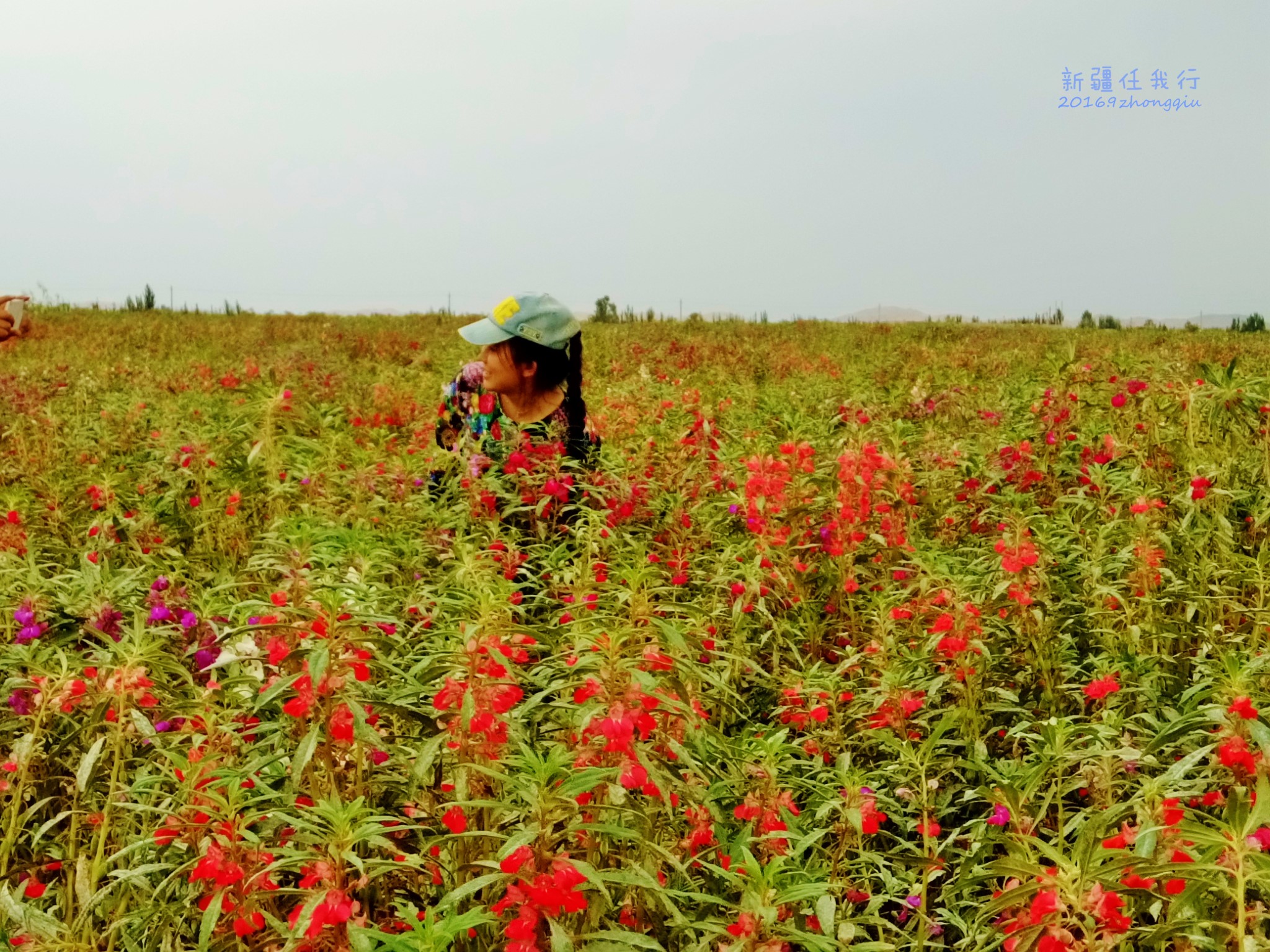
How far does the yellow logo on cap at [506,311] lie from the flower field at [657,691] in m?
0.73

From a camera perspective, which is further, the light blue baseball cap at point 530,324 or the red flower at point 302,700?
the light blue baseball cap at point 530,324

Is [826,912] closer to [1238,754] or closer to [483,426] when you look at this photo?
[1238,754]

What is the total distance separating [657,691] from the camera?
1845 millimetres

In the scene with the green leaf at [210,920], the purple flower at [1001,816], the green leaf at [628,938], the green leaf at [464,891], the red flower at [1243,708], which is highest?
the red flower at [1243,708]

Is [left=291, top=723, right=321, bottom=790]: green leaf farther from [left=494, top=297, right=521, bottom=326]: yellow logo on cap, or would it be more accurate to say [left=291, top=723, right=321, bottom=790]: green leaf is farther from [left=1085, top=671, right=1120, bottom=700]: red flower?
[left=494, top=297, right=521, bottom=326]: yellow logo on cap

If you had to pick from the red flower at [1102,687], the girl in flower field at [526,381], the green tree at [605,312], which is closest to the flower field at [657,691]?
the red flower at [1102,687]

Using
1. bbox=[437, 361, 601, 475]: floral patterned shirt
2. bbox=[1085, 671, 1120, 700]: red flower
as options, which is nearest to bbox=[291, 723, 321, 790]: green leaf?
bbox=[1085, 671, 1120, 700]: red flower

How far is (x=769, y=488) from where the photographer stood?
12.1 feet

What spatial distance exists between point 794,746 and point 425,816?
2.89 ft

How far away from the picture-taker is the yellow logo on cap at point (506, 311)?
4.54m

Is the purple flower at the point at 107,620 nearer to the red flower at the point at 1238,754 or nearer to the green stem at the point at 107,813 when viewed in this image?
the green stem at the point at 107,813

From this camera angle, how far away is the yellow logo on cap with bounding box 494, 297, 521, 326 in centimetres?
454

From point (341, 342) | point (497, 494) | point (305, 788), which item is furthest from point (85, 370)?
point (305, 788)

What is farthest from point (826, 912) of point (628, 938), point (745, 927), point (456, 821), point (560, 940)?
point (456, 821)
